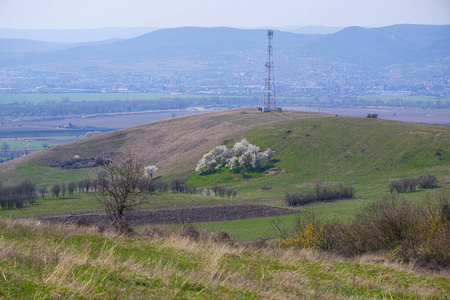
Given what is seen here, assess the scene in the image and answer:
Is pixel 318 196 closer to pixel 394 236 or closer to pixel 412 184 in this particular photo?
pixel 412 184

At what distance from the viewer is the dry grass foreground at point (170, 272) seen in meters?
7.54

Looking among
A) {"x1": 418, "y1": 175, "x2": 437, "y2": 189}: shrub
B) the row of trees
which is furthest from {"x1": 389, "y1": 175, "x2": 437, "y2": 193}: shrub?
the row of trees

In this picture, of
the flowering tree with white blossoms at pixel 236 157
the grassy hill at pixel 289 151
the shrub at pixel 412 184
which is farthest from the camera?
the flowering tree with white blossoms at pixel 236 157

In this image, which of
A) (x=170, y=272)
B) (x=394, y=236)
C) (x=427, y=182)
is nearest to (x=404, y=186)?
(x=427, y=182)

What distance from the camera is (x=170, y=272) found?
885 centimetres

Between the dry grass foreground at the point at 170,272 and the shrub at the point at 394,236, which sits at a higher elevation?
the dry grass foreground at the point at 170,272

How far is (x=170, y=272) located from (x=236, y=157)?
6555 cm

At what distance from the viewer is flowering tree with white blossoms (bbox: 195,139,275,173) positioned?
234 ft

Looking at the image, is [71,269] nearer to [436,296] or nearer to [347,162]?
[436,296]

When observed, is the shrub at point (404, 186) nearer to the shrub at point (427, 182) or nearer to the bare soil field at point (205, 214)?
the shrub at point (427, 182)

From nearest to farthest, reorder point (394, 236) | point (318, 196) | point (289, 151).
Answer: point (394, 236)
point (318, 196)
point (289, 151)

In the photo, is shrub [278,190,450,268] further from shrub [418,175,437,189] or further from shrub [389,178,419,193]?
shrub [418,175,437,189]

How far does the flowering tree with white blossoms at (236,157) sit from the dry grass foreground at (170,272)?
187ft

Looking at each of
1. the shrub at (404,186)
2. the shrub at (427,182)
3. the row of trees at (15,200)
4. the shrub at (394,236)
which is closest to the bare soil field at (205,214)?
the row of trees at (15,200)
